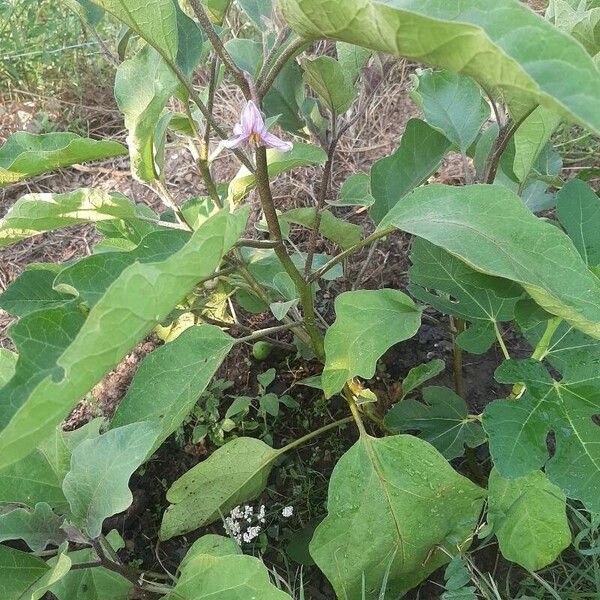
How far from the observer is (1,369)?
1199 millimetres

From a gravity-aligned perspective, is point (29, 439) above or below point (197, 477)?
above

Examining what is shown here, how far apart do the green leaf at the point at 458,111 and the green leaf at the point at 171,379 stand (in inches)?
24.4

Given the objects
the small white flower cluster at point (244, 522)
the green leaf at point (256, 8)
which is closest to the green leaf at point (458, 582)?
the small white flower cluster at point (244, 522)

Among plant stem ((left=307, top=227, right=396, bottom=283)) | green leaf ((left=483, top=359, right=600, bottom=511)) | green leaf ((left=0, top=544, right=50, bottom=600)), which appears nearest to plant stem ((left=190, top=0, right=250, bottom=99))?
plant stem ((left=307, top=227, right=396, bottom=283))

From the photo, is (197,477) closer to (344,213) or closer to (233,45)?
(233,45)

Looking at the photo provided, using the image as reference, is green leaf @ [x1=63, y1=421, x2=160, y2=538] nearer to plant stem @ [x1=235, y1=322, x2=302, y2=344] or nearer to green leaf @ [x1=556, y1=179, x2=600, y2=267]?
plant stem @ [x1=235, y1=322, x2=302, y2=344]

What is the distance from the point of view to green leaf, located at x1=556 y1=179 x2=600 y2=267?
1251 mm

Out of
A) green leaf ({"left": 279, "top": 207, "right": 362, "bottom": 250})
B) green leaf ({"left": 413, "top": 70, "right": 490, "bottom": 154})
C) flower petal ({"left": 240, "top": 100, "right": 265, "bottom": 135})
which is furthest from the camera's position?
green leaf ({"left": 279, "top": 207, "right": 362, "bottom": 250})

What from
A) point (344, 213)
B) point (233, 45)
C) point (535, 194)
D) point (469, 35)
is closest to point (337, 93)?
point (233, 45)

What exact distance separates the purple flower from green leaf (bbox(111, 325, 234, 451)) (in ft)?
1.34

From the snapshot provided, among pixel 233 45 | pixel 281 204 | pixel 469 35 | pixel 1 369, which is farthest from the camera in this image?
pixel 281 204

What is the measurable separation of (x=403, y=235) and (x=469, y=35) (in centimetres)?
151

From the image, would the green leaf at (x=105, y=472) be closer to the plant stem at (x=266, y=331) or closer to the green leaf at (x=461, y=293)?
the plant stem at (x=266, y=331)

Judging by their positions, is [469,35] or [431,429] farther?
[431,429]
